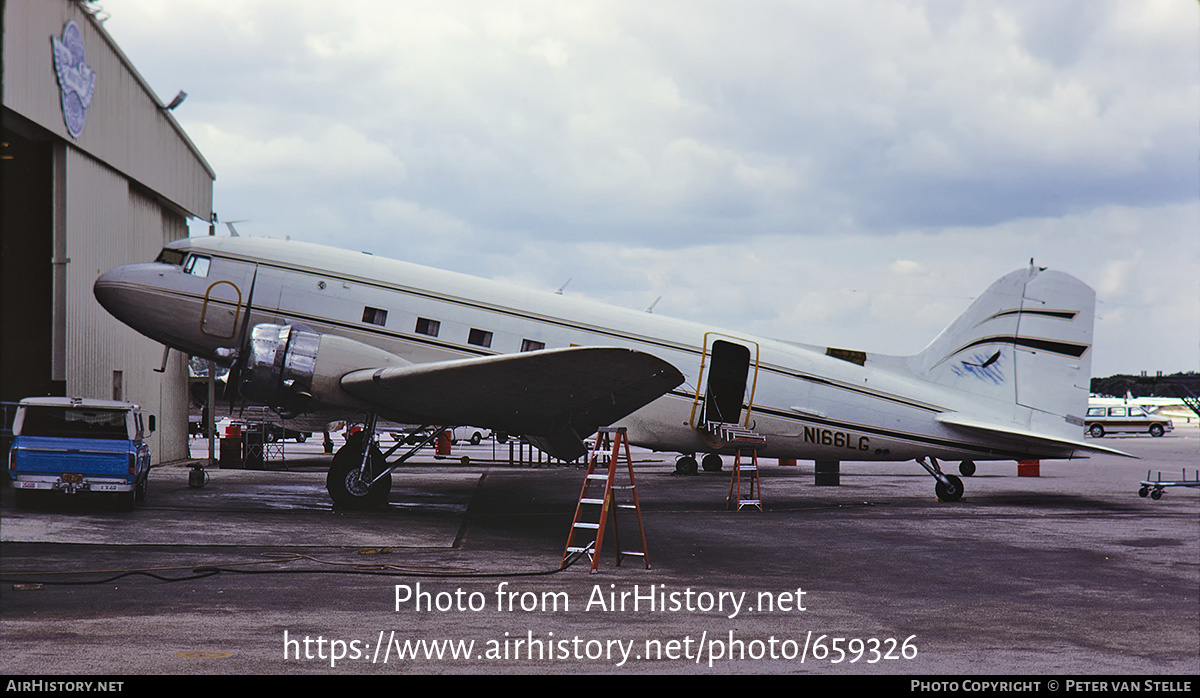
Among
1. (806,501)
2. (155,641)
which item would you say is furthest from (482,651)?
(806,501)

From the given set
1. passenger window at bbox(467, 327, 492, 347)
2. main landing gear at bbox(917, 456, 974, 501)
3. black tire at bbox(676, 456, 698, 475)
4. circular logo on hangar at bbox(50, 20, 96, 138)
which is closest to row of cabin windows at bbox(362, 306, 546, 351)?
passenger window at bbox(467, 327, 492, 347)

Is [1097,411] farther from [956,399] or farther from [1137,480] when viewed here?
[956,399]

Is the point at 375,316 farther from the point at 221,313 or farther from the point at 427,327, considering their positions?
the point at 221,313

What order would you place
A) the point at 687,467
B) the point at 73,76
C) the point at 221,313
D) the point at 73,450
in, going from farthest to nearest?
1. the point at 687,467
2. the point at 73,76
3. the point at 221,313
4. the point at 73,450

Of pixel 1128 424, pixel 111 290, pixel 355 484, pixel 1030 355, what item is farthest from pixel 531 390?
pixel 1128 424

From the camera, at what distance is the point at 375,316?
51.2 feet

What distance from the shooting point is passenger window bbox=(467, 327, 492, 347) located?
51.8ft

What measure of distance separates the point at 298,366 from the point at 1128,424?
59.0m

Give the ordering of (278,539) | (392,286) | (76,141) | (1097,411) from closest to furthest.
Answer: (278,539)
(392,286)
(76,141)
(1097,411)

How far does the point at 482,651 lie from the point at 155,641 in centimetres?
238

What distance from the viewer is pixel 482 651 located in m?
6.48

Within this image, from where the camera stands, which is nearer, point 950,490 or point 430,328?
point 430,328

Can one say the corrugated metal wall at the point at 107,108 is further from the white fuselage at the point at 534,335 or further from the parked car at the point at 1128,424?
the parked car at the point at 1128,424

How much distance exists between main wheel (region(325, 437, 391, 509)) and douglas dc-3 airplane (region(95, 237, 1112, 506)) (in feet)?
0.08
